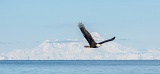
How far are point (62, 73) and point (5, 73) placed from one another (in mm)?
19012

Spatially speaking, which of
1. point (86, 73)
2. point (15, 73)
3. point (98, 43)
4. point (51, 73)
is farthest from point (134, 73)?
point (98, 43)

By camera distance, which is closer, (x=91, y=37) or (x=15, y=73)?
(x=91, y=37)

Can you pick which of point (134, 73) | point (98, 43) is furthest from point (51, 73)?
point (98, 43)

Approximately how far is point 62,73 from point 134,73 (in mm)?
24068

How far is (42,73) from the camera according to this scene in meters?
176

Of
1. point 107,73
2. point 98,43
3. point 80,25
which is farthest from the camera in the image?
point 107,73

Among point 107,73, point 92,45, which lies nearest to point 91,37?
point 92,45

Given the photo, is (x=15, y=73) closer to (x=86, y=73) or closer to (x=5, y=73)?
(x=5, y=73)

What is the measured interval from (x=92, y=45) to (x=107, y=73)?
134 m

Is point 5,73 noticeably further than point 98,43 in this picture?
Yes

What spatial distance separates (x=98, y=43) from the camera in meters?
40.5

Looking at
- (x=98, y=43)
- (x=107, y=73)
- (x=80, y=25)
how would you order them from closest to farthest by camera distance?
(x=80, y=25), (x=98, y=43), (x=107, y=73)

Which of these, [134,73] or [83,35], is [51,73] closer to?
[134,73]

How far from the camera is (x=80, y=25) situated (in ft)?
123
